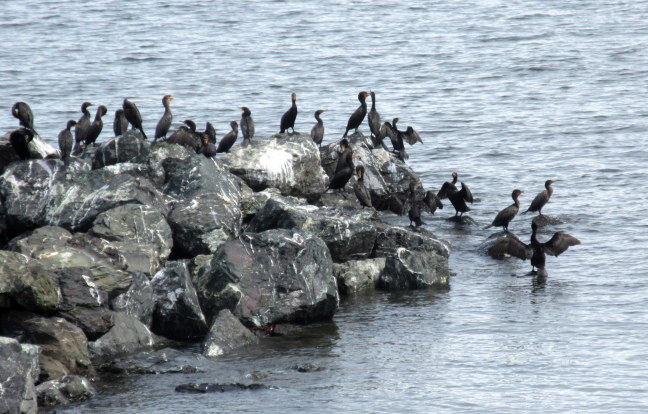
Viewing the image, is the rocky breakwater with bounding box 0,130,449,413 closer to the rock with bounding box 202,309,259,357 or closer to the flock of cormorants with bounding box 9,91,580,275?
the rock with bounding box 202,309,259,357

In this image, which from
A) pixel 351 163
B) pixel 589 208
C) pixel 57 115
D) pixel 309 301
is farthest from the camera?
pixel 57 115

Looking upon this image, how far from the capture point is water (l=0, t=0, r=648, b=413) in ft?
39.9

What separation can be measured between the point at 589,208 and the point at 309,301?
9.13 m

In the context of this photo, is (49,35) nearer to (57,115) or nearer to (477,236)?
(57,115)

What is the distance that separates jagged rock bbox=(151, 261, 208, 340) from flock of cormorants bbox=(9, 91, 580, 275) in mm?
3743

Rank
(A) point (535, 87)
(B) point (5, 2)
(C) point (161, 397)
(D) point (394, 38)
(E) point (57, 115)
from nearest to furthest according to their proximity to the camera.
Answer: (C) point (161, 397)
(E) point (57, 115)
(A) point (535, 87)
(D) point (394, 38)
(B) point (5, 2)

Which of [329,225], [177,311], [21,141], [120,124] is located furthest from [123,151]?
[177,311]

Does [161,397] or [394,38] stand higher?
[394,38]

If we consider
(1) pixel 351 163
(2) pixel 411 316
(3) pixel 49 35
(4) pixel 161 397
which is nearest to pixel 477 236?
(1) pixel 351 163

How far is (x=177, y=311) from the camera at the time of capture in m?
13.4

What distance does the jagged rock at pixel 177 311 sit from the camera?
43.9 feet

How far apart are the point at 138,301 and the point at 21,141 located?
4.00 meters

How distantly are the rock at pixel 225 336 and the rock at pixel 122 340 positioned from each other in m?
0.78

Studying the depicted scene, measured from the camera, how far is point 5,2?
180ft
